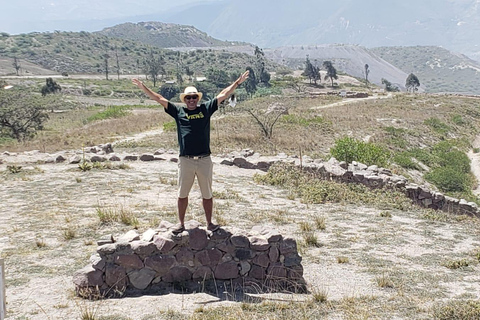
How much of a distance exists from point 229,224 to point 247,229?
202cm

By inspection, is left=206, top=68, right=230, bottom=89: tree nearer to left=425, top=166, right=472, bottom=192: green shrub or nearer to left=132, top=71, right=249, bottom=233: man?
left=425, top=166, right=472, bottom=192: green shrub

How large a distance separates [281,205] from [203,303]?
249 inches

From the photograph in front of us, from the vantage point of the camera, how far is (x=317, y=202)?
1307 cm

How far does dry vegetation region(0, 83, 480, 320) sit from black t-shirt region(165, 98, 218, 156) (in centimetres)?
209

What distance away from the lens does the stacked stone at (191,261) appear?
684 cm

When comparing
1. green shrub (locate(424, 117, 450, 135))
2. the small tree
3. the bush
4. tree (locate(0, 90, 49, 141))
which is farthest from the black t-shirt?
green shrub (locate(424, 117, 450, 135))

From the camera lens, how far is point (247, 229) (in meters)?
8.10

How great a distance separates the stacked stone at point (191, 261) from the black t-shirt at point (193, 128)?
3.87 feet

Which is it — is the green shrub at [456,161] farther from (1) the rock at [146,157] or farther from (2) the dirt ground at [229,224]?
(1) the rock at [146,157]

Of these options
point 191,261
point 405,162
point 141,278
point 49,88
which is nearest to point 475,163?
point 405,162

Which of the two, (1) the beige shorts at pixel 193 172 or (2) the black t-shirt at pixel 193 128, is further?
(1) the beige shorts at pixel 193 172

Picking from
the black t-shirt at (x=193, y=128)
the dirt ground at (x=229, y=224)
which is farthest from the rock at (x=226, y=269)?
the black t-shirt at (x=193, y=128)

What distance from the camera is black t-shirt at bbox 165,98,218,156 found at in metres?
6.98

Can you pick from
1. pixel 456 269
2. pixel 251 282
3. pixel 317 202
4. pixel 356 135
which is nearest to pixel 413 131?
pixel 356 135
